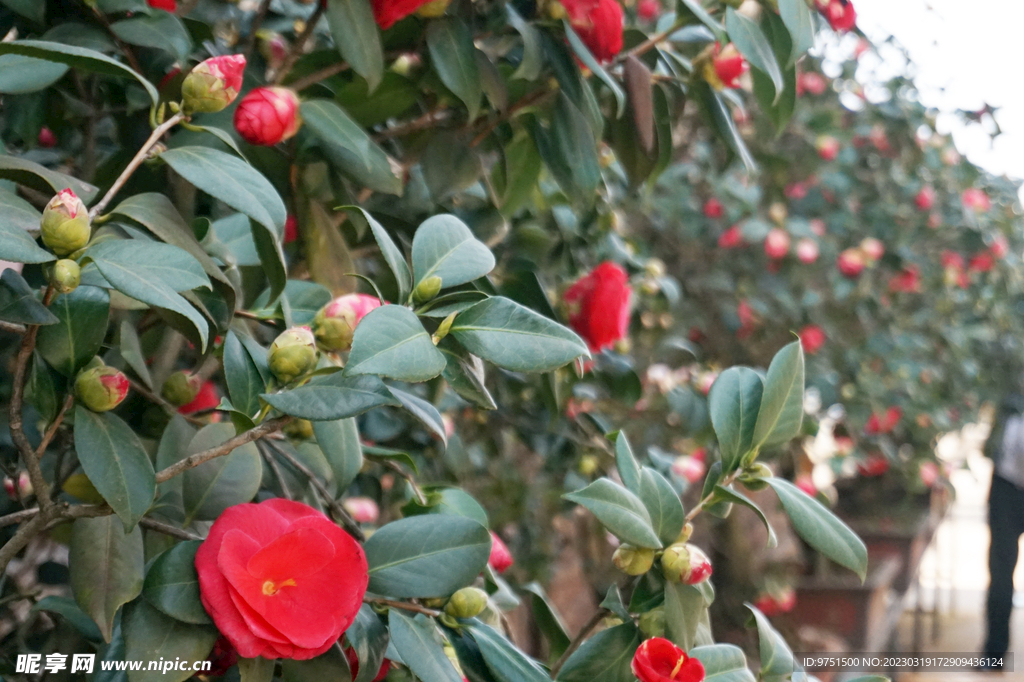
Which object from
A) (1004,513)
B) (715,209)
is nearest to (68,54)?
(715,209)

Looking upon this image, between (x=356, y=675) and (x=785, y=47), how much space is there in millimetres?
596

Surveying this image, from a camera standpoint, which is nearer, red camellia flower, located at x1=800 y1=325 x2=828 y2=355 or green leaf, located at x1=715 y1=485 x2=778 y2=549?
green leaf, located at x1=715 y1=485 x2=778 y2=549

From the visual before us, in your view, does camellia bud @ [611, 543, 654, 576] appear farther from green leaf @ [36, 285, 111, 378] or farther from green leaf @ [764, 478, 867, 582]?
green leaf @ [36, 285, 111, 378]

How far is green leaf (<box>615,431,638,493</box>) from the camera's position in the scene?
584mm

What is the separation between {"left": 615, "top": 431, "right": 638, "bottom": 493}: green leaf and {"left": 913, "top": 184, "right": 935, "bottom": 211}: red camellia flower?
241 cm

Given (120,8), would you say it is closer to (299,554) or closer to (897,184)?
(299,554)

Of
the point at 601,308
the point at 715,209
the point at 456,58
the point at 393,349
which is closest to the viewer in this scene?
the point at 393,349

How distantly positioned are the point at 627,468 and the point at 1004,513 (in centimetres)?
339

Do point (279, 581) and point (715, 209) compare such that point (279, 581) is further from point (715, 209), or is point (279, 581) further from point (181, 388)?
point (715, 209)

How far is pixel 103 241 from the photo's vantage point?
442 millimetres

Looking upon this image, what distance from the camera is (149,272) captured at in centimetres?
42

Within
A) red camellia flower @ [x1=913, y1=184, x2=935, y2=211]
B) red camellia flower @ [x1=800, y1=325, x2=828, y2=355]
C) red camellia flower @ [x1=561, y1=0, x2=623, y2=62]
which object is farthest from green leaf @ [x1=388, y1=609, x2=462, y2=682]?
red camellia flower @ [x1=913, y1=184, x2=935, y2=211]

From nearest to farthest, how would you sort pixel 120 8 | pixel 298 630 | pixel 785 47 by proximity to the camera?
pixel 298 630
pixel 120 8
pixel 785 47

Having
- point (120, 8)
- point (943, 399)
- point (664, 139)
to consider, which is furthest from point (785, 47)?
point (943, 399)
